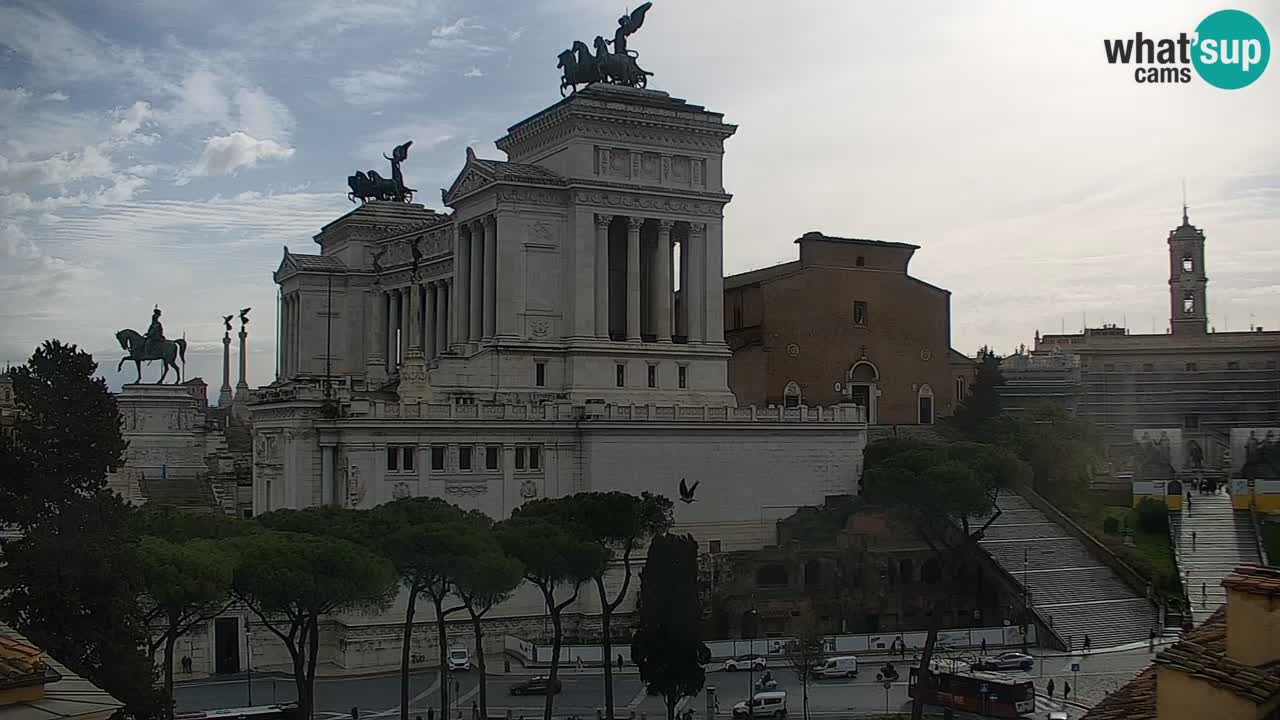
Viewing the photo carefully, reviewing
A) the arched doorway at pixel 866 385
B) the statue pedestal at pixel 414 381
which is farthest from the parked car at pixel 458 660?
the arched doorway at pixel 866 385

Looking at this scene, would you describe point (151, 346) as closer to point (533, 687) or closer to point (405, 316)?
point (405, 316)

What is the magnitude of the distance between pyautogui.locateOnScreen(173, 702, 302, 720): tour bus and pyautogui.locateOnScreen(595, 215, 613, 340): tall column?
24.9 metres

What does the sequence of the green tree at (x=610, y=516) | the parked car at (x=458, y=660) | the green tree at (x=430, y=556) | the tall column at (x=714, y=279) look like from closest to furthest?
the green tree at (x=430, y=556) → the green tree at (x=610, y=516) → the parked car at (x=458, y=660) → the tall column at (x=714, y=279)

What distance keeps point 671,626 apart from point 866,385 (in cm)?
3484

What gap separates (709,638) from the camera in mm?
52656

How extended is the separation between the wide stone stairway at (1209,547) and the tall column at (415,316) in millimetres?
41255

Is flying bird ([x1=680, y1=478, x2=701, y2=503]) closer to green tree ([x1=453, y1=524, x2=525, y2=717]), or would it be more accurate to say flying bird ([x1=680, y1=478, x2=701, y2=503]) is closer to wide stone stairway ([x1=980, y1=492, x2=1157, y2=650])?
wide stone stairway ([x1=980, y1=492, x2=1157, y2=650])

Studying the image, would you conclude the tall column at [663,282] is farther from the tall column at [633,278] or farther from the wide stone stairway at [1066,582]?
the wide stone stairway at [1066,582]

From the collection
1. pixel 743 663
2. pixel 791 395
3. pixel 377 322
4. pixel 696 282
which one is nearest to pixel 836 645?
pixel 743 663

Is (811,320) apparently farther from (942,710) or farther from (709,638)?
(942,710)

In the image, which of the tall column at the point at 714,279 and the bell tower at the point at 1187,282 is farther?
the bell tower at the point at 1187,282

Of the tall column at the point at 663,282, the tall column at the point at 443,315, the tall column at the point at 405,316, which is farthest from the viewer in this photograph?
the tall column at the point at 405,316

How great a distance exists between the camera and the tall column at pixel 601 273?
61531 millimetres

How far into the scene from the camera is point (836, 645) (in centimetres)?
5272
